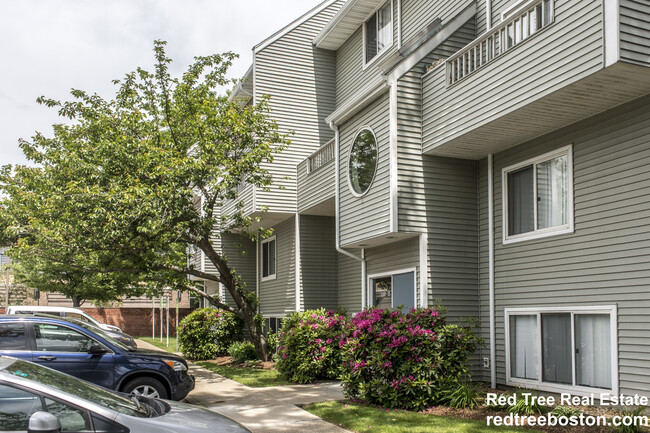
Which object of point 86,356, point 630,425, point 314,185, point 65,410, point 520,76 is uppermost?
point 520,76

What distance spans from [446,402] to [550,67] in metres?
5.66

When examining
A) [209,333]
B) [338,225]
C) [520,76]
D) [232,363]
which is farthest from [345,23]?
[209,333]

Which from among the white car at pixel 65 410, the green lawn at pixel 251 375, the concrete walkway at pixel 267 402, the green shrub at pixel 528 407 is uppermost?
the white car at pixel 65 410

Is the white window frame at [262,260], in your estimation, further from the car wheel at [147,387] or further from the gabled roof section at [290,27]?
the car wheel at [147,387]

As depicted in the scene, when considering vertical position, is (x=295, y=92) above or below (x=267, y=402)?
above

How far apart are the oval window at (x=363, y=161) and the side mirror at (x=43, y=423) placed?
31.6 ft

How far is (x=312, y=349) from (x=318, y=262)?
4859mm

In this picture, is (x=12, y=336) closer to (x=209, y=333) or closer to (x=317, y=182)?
(x=317, y=182)

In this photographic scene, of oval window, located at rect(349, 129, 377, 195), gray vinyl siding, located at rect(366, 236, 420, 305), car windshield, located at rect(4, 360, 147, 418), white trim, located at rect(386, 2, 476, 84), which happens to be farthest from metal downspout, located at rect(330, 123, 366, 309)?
car windshield, located at rect(4, 360, 147, 418)

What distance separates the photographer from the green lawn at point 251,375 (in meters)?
13.8

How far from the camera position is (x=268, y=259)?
21797 millimetres

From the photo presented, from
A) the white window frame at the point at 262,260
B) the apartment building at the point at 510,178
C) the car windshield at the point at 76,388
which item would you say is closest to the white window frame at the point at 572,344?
the apartment building at the point at 510,178

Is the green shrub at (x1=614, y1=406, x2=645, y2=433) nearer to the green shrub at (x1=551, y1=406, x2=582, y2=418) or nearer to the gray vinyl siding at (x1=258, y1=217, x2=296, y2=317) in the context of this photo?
the green shrub at (x1=551, y1=406, x2=582, y2=418)

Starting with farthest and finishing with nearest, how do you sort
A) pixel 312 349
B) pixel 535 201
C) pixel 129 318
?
pixel 129 318 < pixel 312 349 < pixel 535 201
